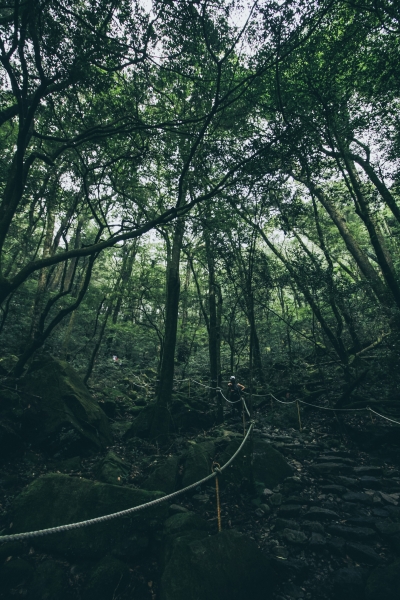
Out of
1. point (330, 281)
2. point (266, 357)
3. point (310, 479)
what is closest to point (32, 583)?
point (310, 479)

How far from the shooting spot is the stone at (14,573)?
121 inches

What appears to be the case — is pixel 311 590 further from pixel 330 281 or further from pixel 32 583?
pixel 330 281

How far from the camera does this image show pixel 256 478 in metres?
5.45

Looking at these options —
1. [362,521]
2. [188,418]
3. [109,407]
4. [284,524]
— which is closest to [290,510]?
[284,524]

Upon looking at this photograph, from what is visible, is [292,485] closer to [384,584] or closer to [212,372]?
[384,584]

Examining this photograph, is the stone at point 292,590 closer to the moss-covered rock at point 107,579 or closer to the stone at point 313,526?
the stone at point 313,526

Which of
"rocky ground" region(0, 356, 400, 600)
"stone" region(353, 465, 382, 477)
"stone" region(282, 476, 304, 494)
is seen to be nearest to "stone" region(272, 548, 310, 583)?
"rocky ground" region(0, 356, 400, 600)

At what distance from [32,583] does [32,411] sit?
3.88m

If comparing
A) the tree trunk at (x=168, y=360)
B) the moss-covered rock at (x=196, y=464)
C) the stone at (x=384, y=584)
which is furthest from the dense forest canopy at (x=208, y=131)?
the stone at (x=384, y=584)

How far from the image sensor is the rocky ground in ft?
10.0

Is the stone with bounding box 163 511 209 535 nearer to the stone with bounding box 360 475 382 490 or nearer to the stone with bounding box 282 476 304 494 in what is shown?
the stone with bounding box 282 476 304 494

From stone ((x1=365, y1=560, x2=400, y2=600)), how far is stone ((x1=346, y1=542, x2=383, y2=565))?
1.44 feet

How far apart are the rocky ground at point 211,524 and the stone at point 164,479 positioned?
0.06 ft

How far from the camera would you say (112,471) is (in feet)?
17.7
